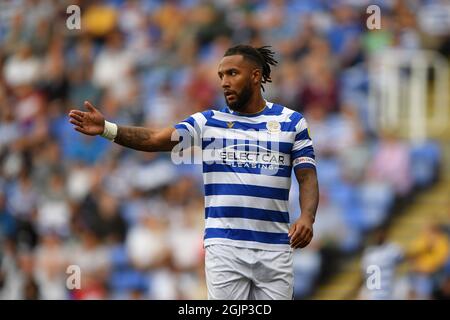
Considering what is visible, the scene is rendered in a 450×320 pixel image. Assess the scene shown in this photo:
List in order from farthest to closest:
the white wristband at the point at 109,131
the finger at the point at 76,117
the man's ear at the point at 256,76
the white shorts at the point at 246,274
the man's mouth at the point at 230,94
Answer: the man's ear at the point at 256,76 → the man's mouth at the point at 230,94 → the white shorts at the point at 246,274 → the white wristband at the point at 109,131 → the finger at the point at 76,117

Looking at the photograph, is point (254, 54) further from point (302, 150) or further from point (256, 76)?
point (302, 150)

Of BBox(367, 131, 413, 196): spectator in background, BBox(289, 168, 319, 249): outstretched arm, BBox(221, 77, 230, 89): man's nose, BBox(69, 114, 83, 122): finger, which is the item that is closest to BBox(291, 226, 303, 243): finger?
BBox(289, 168, 319, 249): outstretched arm

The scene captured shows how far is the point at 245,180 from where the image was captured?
7.21 meters

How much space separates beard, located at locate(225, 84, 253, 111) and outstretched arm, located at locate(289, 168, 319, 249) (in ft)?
1.82

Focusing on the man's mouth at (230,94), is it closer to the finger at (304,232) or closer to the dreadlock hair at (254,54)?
the dreadlock hair at (254,54)

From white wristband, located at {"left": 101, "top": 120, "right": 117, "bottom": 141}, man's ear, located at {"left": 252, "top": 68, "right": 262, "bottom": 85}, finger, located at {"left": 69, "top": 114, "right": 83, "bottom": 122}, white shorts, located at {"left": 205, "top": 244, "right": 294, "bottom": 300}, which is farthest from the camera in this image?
man's ear, located at {"left": 252, "top": 68, "right": 262, "bottom": 85}

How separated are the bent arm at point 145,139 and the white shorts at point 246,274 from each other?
72 centimetres

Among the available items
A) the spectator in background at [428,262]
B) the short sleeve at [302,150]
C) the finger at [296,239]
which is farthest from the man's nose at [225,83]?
the spectator in background at [428,262]

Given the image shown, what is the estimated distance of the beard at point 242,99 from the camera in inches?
288

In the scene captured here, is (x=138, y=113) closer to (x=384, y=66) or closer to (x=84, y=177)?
(x=84, y=177)

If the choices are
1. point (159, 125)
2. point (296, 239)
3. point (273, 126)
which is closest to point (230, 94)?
point (273, 126)

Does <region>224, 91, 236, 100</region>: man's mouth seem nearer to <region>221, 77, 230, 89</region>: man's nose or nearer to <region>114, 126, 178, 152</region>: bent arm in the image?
<region>221, 77, 230, 89</region>: man's nose

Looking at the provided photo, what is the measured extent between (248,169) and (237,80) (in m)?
0.58

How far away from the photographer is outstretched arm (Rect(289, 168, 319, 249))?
23.0ft
